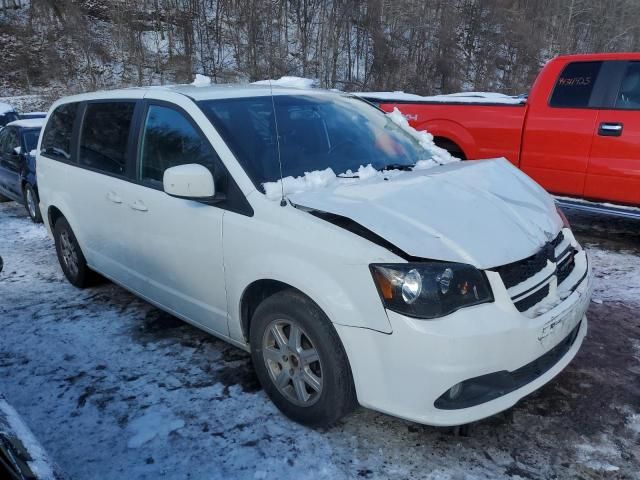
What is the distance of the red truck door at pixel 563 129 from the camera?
548 cm

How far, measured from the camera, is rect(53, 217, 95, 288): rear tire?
4641mm

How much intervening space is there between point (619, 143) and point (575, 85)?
850 millimetres

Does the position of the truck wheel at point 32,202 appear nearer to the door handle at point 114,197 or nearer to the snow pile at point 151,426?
the door handle at point 114,197

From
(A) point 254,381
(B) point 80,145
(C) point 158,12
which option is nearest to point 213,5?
(C) point 158,12

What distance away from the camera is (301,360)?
8.65 ft

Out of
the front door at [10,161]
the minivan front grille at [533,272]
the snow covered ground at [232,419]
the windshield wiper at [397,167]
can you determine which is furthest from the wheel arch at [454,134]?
the front door at [10,161]

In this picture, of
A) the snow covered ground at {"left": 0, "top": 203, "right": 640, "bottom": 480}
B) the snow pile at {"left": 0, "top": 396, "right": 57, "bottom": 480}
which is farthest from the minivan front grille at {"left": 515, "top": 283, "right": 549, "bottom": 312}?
the snow pile at {"left": 0, "top": 396, "right": 57, "bottom": 480}

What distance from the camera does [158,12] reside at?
100ft

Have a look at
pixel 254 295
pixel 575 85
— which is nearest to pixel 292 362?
pixel 254 295

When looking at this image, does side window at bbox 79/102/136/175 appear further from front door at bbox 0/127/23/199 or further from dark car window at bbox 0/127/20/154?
dark car window at bbox 0/127/20/154

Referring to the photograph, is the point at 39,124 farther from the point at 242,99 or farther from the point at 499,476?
the point at 499,476

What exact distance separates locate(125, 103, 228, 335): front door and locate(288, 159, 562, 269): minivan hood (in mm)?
706

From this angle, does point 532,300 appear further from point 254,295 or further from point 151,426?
point 151,426

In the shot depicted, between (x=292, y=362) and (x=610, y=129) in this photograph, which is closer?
(x=292, y=362)
